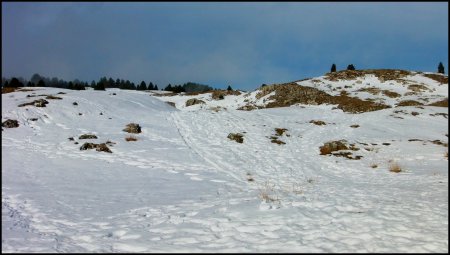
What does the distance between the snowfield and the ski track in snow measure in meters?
0.05

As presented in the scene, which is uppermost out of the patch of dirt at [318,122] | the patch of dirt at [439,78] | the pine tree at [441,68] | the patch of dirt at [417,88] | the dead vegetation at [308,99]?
the pine tree at [441,68]

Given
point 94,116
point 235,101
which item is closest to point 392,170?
point 94,116

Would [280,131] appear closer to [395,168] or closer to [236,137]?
[236,137]

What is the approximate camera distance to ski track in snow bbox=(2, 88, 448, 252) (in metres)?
8.50

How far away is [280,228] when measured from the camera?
30.7 ft

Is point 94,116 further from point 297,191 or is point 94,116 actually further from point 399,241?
point 399,241

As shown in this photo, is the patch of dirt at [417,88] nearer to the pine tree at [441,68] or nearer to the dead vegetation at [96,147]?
the pine tree at [441,68]

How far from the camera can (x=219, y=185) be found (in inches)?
632

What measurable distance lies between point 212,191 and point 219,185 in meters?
1.31

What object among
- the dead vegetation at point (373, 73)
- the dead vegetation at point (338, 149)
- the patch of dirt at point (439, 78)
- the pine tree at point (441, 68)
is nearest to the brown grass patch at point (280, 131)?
the dead vegetation at point (338, 149)

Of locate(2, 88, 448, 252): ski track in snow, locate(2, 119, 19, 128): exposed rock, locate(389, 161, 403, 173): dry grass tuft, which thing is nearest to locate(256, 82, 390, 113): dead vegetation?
locate(2, 88, 448, 252): ski track in snow

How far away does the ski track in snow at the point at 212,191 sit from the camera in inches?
335

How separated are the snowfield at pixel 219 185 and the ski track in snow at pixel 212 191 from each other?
0.05 meters

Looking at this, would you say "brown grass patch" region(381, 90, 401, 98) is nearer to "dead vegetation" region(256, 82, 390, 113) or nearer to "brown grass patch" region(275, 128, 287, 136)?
"dead vegetation" region(256, 82, 390, 113)
